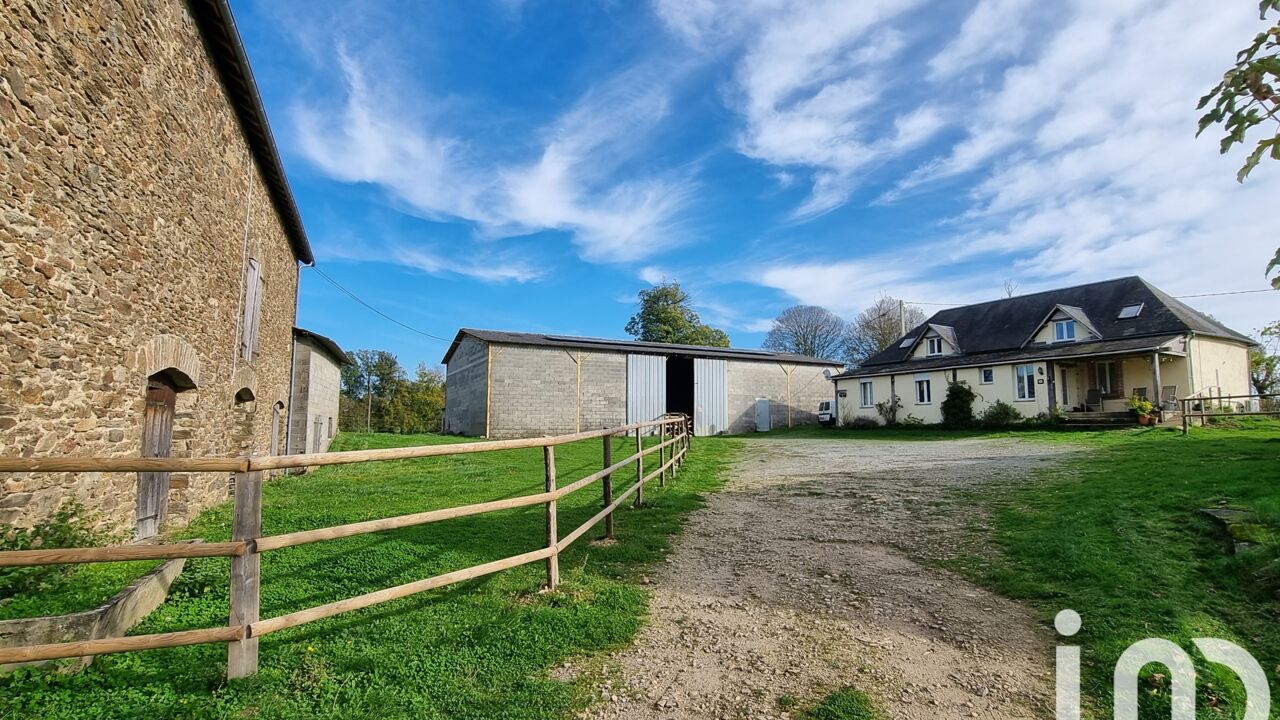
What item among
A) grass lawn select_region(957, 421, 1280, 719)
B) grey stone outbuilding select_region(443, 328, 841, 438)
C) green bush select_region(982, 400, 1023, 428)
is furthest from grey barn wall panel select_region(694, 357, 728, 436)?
grass lawn select_region(957, 421, 1280, 719)

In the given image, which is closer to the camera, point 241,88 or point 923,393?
point 241,88

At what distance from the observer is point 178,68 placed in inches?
261

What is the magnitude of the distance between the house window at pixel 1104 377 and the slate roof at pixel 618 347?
1088cm

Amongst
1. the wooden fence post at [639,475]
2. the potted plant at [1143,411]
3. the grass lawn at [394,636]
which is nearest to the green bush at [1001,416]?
the potted plant at [1143,411]

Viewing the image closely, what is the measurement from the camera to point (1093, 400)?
883 inches

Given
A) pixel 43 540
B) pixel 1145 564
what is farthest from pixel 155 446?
pixel 1145 564

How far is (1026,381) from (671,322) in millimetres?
28434

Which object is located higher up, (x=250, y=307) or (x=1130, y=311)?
(x=1130, y=311)

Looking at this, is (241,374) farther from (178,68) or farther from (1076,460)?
(1076,460)

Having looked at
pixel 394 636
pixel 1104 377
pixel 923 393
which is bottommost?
Answer: pixel 394 636

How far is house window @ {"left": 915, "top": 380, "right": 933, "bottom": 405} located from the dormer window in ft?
23.9

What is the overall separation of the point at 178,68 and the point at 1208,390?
3005 cm

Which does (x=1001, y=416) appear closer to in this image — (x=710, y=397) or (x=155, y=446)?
(x=710, y=397)

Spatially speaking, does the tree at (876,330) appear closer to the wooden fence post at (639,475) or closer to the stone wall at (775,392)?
the stone wall at (775,392)
